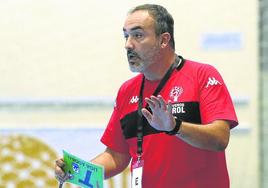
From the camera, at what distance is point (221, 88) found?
2.67m

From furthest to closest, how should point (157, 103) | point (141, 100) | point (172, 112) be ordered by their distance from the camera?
point (141, 100) < point (172, 112) < point (157, 103)

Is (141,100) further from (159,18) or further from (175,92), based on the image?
(159,18)

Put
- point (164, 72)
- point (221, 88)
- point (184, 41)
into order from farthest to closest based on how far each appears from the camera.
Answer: point (184, 41)
point (164, 72)
point (221, 88)

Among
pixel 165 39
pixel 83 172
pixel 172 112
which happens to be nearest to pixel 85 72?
pixel 165 39

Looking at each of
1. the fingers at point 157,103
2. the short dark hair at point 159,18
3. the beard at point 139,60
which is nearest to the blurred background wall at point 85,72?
the short dark hair at point 159,18

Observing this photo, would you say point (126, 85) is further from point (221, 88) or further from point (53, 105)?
point (53, 105)

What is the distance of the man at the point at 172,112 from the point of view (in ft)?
8.56

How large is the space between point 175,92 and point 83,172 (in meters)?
0.54

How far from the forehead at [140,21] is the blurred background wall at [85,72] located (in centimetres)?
218

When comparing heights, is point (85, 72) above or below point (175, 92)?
below

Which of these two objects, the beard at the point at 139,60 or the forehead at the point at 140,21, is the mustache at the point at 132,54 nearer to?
the beard at the point at 139,60

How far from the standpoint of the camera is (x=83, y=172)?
2.75 metres

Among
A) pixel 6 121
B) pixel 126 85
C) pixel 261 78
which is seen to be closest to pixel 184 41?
pixel 261 78

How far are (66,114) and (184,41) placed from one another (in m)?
1.14
